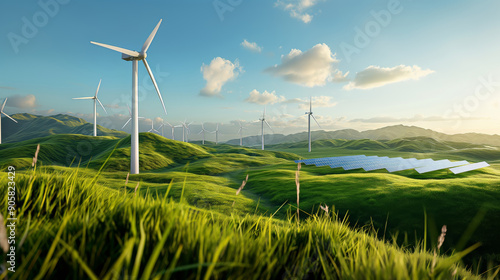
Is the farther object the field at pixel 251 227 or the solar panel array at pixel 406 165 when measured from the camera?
Result: the solar panel array at pixel 406 165

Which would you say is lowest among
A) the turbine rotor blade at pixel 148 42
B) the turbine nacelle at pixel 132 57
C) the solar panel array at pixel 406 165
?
the solar panel array at pixel 406 165

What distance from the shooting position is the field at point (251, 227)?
194cm

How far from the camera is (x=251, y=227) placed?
2.90 meters

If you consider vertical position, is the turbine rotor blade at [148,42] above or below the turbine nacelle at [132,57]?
above

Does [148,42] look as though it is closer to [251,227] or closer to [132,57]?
[132,57]

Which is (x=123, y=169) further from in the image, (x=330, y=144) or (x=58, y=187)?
(x=330, y=144)

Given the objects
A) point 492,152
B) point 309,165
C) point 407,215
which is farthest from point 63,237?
point 492,152

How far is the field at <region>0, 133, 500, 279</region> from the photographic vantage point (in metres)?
1.94

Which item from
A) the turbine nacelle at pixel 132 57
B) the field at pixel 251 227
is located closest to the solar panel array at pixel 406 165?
the field at pixel 251 227

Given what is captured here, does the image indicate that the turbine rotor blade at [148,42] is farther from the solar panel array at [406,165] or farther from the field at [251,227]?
the solar panel array at [406,165]

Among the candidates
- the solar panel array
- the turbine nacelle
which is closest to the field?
the solar panel array

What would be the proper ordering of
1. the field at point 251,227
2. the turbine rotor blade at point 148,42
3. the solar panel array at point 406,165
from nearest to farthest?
the field at point 251,227 < the solar panel array at point 406,165 < the turbine rotor blade at point 148,42

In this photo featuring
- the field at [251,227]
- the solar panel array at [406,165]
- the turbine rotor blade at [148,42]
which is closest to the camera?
the field at [251,227]

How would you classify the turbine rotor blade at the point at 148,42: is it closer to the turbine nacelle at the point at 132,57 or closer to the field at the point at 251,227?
the turbine nacelle at the point at 132,57
